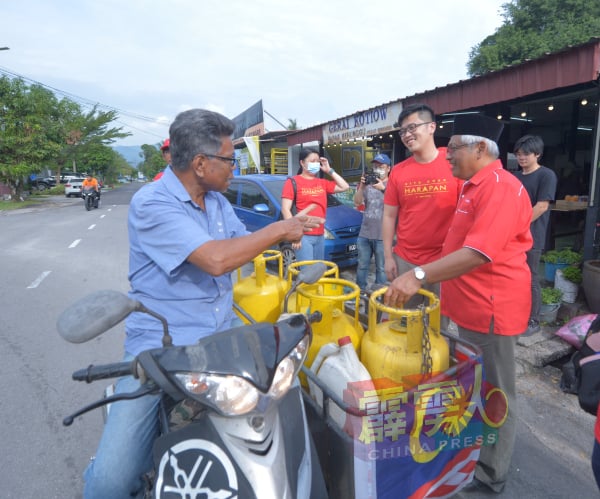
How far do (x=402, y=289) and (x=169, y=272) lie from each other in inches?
43.2

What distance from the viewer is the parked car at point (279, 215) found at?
6359 mm

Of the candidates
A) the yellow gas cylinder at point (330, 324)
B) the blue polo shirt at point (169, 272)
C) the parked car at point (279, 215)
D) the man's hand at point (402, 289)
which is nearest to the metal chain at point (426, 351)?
the man's hand at point (402, 289)

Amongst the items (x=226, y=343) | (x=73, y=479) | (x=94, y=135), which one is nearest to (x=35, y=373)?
(x=73, y=479)

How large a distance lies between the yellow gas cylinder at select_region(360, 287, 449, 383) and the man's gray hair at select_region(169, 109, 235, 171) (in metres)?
1.05

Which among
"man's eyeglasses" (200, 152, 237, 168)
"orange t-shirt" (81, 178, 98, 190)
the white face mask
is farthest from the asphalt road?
"orange t-shirt" (81, 178, 98, 190)

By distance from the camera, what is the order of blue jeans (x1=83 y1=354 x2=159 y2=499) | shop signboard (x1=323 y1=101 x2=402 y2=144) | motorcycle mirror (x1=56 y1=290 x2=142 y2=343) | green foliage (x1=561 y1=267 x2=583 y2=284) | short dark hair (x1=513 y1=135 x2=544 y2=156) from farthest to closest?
shop signboard (x1=323 y1=101 x2=402 y2=144)
green foliage (x1=561 y1=267 x2=583 y2=284)
short dark hair (x1=513 y1=135 x2=544 y2=156)
blue jeans (x1=83 y1=354 x2=159 y2=499)
motorcycle mirror (x1=56 y1=290 x2=142 y2=343)

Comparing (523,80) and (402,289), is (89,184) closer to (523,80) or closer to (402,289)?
(523,80)

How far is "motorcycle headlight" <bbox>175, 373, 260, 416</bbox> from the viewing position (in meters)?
1.01

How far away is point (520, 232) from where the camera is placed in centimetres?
209

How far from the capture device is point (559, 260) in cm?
528

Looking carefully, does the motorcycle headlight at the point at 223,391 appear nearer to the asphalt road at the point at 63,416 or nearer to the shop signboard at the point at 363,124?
the asphalt road at the point at 63,416

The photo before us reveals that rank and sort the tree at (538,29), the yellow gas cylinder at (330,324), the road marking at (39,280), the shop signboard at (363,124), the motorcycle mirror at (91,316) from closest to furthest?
the motorcycle mirror at (91,316)
the yellow gas cylinder at (330,324)
the road marking at (39,280)
the shop signboard at (363,124)
the tree at (538,29)

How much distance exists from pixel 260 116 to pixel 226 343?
2181 centimetres

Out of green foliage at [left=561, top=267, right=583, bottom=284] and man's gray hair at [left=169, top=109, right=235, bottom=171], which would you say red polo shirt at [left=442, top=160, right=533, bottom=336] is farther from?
green foliage at [left=561, top=267, right=583, bottom=284]
